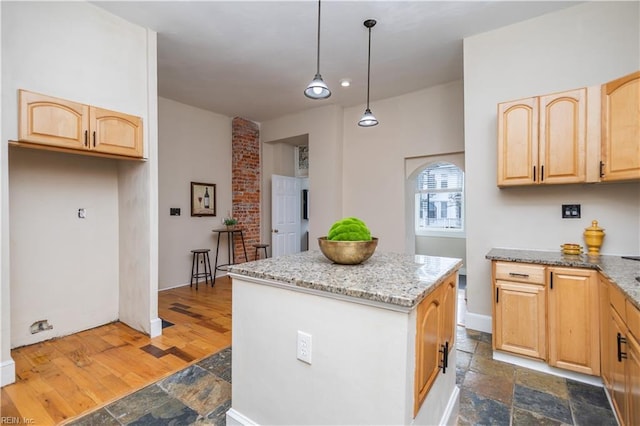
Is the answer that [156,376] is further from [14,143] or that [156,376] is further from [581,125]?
[581,125]

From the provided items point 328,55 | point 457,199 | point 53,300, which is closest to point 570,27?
point 328,55

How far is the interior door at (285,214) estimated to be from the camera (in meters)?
5.90

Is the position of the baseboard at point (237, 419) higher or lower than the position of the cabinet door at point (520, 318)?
lower

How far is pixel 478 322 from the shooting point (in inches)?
123

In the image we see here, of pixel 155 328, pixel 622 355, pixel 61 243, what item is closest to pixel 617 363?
pixel 622 355

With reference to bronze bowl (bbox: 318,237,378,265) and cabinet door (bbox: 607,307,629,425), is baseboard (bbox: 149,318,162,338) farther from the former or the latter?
cabinet door (bbox: 607,307,629,425)

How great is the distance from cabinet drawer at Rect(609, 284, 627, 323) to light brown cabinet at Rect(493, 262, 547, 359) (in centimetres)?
50

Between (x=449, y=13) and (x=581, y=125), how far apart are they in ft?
4.87

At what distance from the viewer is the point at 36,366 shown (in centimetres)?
239

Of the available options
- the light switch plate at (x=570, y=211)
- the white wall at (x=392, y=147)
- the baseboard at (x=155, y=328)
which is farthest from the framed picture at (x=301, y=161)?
the light switch plate at (x=570, y=211)

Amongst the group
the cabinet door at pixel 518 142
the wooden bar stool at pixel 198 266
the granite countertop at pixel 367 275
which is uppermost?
the cabinet door at pixel 518 142

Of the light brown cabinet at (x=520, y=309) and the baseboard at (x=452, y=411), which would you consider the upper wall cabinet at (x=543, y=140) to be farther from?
the baseboard at (x=452, y=411)

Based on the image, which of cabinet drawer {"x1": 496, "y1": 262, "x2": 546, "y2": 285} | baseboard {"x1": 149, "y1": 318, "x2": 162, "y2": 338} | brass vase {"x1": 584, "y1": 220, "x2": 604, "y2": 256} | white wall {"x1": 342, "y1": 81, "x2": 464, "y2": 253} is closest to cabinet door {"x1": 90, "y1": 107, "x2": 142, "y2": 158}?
baseboard {"x1": 149, "y1": 318, "x2": 162, "y2": 338}

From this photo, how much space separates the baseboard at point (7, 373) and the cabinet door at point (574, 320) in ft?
13.1
